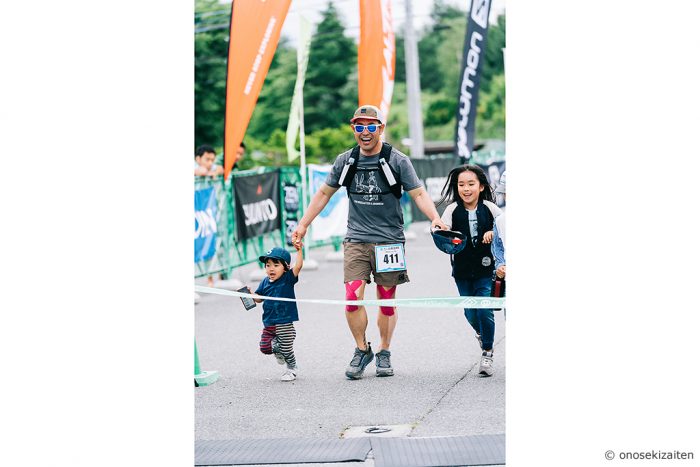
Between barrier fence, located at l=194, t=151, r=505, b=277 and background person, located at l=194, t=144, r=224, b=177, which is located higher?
background person, located at l=194, t=144, r=224, b=177

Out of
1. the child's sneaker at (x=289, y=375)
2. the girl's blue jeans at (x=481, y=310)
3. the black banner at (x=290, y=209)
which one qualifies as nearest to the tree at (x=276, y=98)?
the black banner at (x=290, y=209)

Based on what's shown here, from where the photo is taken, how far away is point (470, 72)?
15.3 m

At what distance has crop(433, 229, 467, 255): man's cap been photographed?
6.53 metres

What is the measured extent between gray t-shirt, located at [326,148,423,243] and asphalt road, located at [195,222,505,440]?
40.9 inches

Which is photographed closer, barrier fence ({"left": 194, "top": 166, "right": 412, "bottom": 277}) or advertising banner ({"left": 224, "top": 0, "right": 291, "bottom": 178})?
advertising banner ({"left": 224, "top": 0, "right": 291, "bottom": 178})

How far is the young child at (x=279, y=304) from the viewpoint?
687 cm

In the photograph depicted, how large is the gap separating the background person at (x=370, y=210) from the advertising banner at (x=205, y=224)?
5.29 metres

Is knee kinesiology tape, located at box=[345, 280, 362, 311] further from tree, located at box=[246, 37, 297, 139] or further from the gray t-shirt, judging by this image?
tree, located at box=[246, 37, 297, 139]

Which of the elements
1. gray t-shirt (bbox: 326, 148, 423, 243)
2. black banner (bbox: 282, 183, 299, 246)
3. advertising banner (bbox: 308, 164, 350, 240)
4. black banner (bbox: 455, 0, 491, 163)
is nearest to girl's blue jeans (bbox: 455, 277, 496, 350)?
gray t-shirt (bbox: 326, 148, 423, 243)

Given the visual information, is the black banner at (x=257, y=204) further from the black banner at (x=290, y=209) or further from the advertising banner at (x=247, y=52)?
the advertising banner at (x=247, y=52)

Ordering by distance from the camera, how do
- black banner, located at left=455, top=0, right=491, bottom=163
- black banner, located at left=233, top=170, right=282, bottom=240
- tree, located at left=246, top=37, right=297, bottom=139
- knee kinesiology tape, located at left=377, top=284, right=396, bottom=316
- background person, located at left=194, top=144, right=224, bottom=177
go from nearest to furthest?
1. knee kinesiology tape, located at left=377, top=284, right=396, bottom=316
2. black banner, located at left=455, top=0, right=491, bottom=163
3. background person, located at left=194, top=144, right=224, bottom=177
4. black banner, located at left=233, top=170, right=282, bottom=240
5. tree, located at left=246, top=37, right=297, bottom=139
